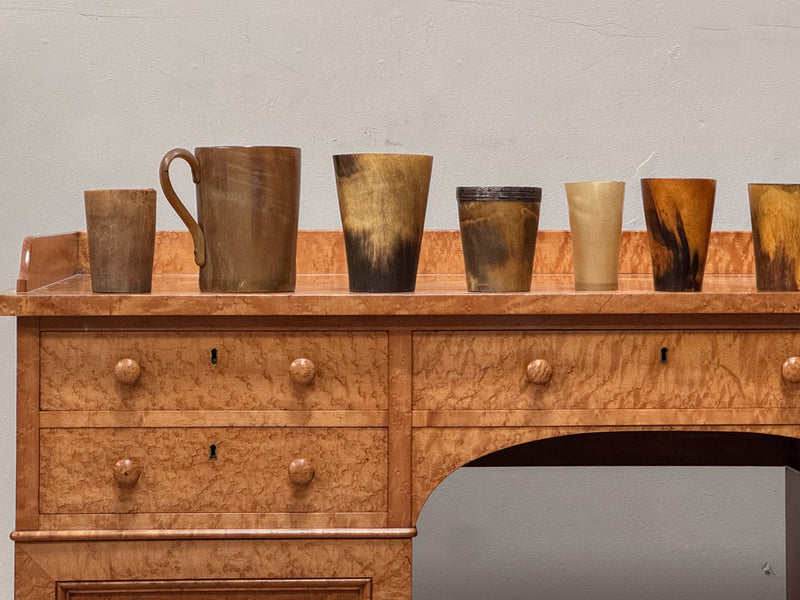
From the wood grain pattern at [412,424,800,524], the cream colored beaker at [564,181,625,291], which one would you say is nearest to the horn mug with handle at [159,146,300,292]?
the wood grain pattern at [412,424,800,524]

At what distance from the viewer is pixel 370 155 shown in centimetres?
122

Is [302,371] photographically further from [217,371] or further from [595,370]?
[595,370]

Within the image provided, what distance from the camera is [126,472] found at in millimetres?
1161

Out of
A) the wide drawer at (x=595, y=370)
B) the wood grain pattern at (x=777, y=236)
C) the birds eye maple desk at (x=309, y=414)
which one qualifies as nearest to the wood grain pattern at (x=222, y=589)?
the birds eye maple desk at (x=309, y=414)

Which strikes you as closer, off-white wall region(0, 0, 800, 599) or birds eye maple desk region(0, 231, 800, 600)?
birds eye maple desk region(0, 231, 800, 600)

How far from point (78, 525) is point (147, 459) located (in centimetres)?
11

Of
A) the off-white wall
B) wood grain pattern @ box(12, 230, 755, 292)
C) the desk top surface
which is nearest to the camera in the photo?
the desk top surface

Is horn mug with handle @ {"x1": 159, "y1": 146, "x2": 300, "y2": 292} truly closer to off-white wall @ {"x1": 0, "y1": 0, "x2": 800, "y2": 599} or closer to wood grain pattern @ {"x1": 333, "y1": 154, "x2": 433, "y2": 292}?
wood grain pattern @ {"x1": 333, "y1": 154, "x2": 433, "y2": 292}

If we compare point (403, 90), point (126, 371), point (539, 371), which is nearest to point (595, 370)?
point (539, 371)

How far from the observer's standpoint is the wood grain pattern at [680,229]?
1236 millimetres

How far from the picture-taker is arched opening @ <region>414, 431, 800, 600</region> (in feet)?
6.48


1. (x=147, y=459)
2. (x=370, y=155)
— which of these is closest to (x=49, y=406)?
(x=147, y=459)

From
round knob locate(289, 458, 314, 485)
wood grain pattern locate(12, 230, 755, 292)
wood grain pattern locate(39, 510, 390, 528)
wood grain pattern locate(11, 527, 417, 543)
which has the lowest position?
wood grain pattern locate(11, 527, 417, 543)

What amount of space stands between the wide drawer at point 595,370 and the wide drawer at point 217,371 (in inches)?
2.9
